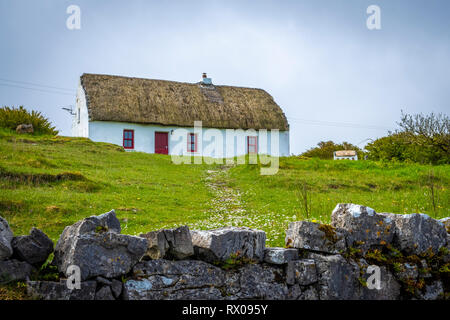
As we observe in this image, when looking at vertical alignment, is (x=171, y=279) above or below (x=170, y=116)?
below

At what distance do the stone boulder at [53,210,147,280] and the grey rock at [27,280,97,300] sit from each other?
6.3 inches

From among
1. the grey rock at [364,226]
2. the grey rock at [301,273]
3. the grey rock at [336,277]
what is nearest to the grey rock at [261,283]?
the grey rock at [301,273]

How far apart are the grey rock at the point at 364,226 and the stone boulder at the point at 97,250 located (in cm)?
308

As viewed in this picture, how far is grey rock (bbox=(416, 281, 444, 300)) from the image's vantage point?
22.9 ft

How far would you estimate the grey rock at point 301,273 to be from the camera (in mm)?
6473

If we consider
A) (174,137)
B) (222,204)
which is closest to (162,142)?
(174,137)

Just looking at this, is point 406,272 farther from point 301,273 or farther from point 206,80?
point 206,80

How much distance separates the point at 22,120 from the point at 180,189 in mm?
18540

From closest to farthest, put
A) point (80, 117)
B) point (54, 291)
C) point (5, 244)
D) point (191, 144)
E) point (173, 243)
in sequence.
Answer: point (54, 291)
point (5, 244)
point (173, 243)
point (191, 144)
point (80, 117)

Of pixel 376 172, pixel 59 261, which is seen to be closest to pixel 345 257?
pixel 59 261

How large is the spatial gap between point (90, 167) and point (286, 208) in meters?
10.5

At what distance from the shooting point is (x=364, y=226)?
702 cm

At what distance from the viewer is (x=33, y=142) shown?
26.8 meters

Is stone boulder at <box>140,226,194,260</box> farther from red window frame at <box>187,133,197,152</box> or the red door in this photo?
red window frame at <box>187,133,197,152</box>
